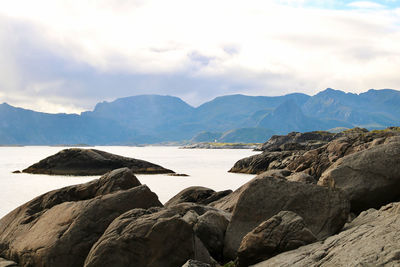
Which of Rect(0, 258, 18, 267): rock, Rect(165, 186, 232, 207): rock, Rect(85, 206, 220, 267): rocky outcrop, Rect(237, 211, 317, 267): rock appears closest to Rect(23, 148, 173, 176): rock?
Rect(165, 186, 232, 207): rock

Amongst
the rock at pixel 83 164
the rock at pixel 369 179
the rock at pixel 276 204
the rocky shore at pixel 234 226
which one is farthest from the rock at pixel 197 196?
the rock at pixel 83 164

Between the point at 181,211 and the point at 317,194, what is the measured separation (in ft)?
21.9

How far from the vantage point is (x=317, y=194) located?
52.5 feet

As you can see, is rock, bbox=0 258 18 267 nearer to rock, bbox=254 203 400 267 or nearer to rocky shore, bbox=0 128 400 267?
rocky shore, bbox=0 128 400 267

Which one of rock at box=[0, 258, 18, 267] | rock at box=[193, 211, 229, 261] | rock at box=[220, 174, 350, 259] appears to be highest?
rock at box=[220, 174, 350, 259]

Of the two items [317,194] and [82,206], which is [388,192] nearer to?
[317,194]

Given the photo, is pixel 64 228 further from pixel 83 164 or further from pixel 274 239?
pixel 83 164

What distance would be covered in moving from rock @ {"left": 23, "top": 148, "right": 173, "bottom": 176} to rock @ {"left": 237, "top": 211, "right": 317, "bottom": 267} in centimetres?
5889

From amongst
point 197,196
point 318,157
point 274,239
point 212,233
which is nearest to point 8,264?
point 212,233

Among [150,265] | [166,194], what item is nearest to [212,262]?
[150,265]

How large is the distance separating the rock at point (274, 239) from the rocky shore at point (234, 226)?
0.10 ft

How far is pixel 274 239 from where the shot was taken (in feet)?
43.7

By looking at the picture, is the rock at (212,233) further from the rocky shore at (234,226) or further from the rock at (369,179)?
the rock at (369,179)

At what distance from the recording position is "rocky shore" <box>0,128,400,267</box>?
12367 millimetres
